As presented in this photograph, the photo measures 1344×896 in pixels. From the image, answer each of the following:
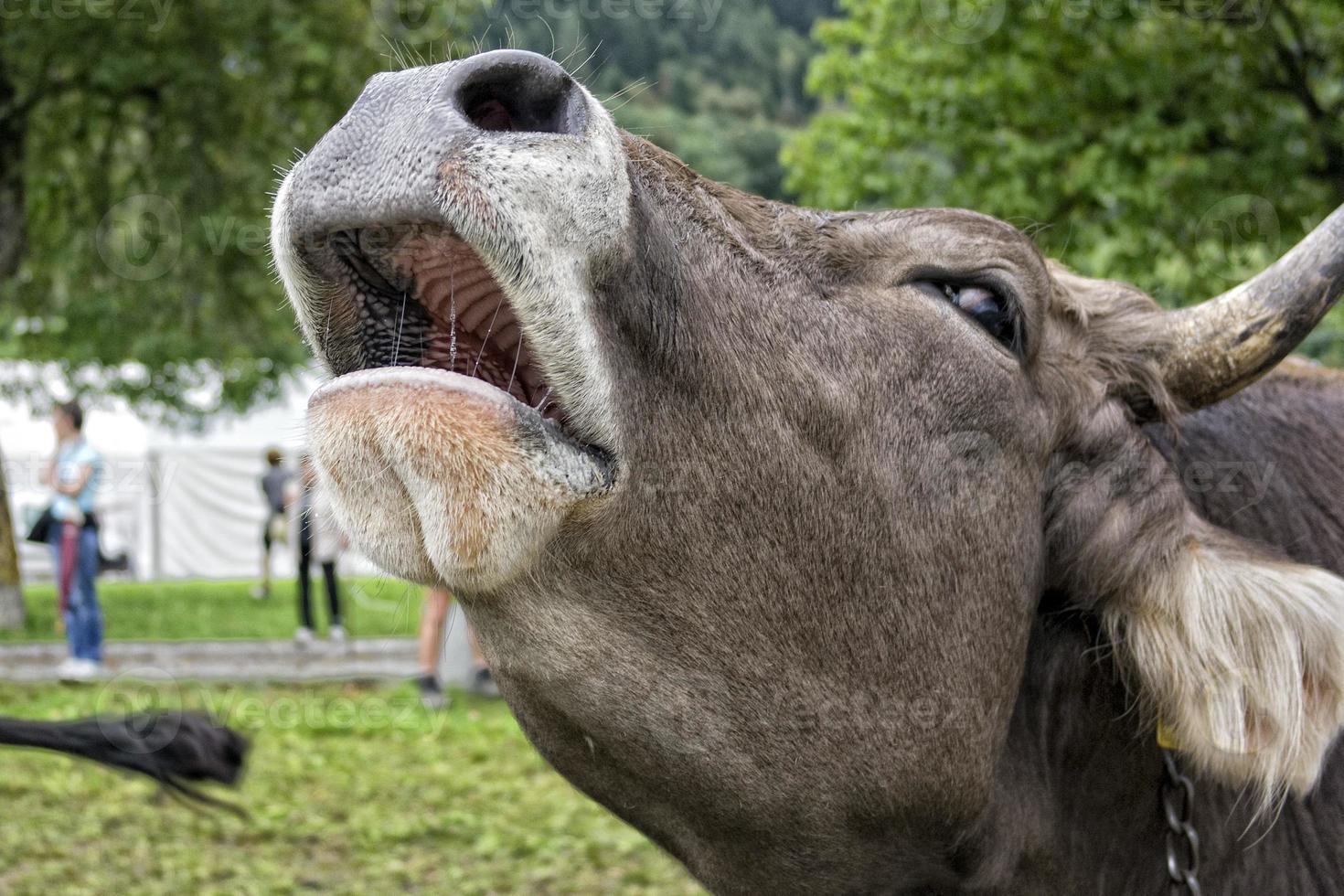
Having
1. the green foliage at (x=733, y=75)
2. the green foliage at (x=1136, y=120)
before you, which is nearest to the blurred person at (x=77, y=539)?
the green foliage at (x=1136, y=120)

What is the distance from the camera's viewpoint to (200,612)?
2014cm

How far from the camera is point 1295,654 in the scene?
96.5 inches

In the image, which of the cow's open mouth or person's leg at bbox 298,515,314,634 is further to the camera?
person's leg at bbox 298,515,314,634

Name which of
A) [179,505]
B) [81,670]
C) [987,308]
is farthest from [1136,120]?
[179,505]

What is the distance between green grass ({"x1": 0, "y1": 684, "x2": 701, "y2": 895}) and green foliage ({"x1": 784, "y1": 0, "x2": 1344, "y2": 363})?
6031mm

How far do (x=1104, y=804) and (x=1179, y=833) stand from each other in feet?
0.49

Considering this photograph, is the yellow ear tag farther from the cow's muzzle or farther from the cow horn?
the cow's muzzle

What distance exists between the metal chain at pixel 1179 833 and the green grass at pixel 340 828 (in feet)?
12.4

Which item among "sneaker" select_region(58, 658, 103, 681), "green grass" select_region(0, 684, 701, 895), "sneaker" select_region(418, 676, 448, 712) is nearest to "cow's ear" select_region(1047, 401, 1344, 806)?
"green grass" select_region(0, 684, 701, 895)

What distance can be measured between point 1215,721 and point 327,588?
13506mm

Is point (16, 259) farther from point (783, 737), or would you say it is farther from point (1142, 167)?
point (783, 737)

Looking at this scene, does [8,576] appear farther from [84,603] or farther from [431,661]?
[431,661]

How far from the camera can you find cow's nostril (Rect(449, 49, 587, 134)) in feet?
6.44

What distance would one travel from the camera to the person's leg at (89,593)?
38.8ft
